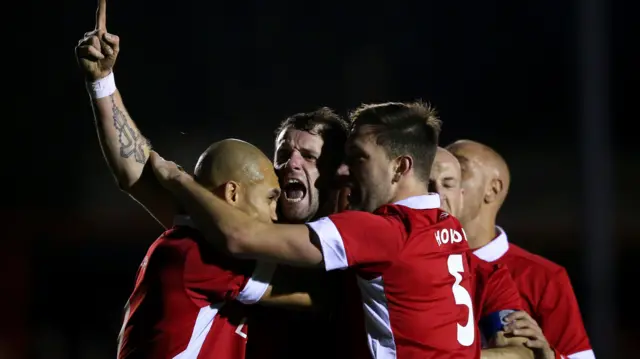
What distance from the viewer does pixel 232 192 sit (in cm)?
360

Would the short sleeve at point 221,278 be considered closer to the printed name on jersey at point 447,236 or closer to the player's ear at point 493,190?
the printed name on jersey at point 447,236

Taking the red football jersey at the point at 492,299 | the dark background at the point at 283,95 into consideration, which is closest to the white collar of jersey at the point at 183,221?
the red football jersey at the point at 492,299

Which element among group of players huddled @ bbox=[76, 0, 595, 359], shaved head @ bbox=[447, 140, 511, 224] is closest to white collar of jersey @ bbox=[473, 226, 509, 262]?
shaved head @ bbox=[447, 140, 511, 224]

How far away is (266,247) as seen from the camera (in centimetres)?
333

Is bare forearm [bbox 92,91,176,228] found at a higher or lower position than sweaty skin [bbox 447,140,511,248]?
higher

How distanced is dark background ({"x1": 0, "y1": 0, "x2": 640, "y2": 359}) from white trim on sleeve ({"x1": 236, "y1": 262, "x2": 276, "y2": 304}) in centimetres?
808

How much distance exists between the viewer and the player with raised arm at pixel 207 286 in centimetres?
349

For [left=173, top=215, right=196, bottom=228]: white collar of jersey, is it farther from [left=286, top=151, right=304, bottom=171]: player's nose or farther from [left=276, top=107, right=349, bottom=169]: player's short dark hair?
[left=276, top=107, right=349, bottom=169]: player's short dark hair

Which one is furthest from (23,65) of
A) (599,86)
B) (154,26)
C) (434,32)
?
(599,86)

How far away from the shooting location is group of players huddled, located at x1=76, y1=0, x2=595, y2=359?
3428 mm

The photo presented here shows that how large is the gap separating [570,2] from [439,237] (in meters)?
12.5

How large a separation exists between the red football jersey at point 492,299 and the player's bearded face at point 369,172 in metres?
0.59

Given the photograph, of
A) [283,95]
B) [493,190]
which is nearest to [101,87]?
[493,190]

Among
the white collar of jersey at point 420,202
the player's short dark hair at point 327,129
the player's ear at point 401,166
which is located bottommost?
the white collar of jersey at point 420,202
